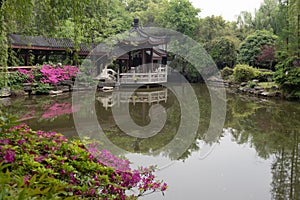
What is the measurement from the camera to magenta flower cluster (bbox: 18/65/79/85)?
40.6 feet

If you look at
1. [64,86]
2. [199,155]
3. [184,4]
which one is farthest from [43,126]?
[184,4]

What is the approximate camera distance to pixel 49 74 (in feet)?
42.0

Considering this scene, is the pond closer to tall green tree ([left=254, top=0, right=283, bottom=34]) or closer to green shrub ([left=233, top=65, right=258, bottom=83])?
green shrub ([left=233, top=65, right=258, bottom=83])

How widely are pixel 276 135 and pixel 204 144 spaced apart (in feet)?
5.46

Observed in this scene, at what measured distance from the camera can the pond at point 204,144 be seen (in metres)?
3.67

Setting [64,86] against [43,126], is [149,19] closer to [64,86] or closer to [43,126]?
[64,86]

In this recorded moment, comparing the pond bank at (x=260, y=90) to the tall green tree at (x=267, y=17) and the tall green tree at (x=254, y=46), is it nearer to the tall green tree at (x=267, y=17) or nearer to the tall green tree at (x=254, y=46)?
the tall green tree at (x=254, y=46)

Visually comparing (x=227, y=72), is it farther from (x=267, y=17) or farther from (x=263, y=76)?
(x=267, y=17)

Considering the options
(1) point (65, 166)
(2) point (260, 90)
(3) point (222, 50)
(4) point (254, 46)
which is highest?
(4) point (254, 46)

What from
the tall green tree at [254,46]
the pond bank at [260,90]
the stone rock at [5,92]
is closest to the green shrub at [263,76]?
the pond bank at [260,90]

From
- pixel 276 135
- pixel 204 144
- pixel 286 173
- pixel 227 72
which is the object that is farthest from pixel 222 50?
pixel 286 173

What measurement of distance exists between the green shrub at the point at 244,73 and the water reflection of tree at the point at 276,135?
5.72m

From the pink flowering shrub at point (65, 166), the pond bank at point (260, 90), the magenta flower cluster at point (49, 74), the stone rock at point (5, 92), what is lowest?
the pink flowering shrub at point (65, 166)

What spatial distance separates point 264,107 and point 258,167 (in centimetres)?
593
